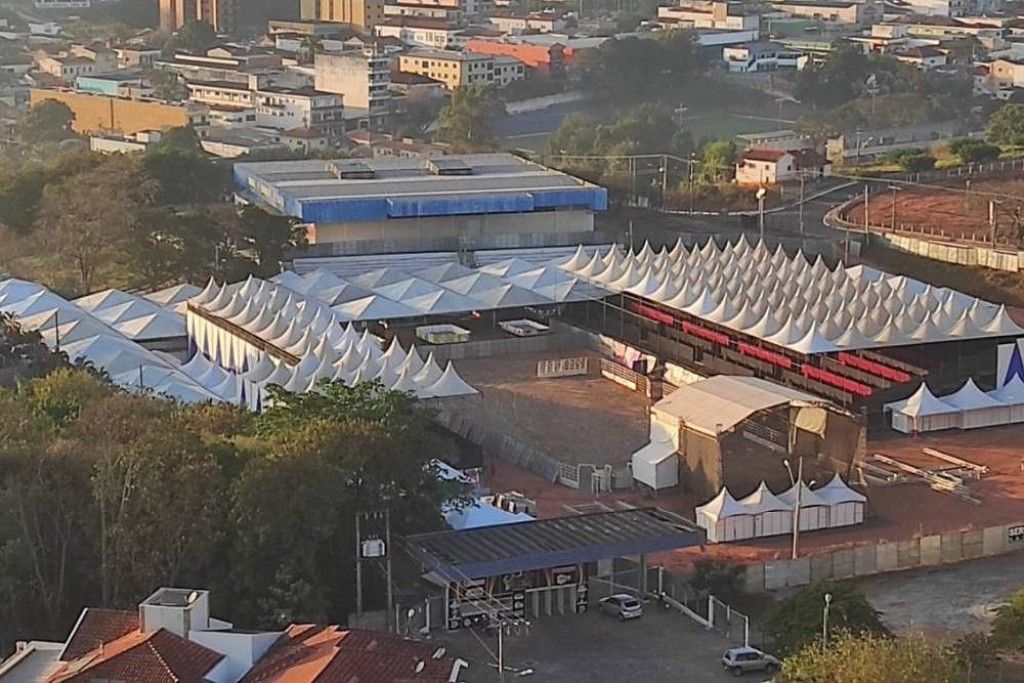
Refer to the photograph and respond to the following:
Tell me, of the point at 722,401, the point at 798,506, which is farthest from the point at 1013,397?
the point at 798,506

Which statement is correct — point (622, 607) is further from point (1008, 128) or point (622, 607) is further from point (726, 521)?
point (1008, 128)

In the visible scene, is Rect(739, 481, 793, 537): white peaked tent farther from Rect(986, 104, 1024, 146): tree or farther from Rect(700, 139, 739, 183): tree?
Rect(986, 104, 1024, 146): tree

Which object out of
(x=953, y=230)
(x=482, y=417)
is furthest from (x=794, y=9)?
(x=482, y=417)

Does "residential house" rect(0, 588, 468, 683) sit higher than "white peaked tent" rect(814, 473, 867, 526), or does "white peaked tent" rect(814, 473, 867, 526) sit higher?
"residential house" rect(0, 588, 468, 683)

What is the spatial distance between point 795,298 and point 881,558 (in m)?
4.24

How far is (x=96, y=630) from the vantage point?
25.4 feet

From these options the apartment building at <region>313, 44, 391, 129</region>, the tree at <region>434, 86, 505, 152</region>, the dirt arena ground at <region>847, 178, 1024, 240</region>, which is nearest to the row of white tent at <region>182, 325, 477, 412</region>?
the dirt arena ground at <region>847, 178, 1024, 240</region>

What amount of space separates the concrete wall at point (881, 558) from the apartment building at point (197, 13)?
3306 centimetres

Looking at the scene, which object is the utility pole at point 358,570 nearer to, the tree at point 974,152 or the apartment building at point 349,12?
the tree at point 974,152

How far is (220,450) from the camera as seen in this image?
30.1 ft

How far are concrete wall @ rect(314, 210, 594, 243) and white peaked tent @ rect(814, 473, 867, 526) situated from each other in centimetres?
781

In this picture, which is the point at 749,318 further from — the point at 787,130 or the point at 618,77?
the point at 618,77

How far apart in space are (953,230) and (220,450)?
11.1 m

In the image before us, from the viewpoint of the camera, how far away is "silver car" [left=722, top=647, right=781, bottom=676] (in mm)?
8414
